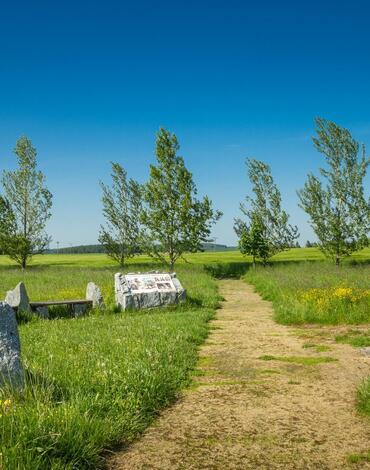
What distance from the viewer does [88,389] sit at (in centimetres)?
580

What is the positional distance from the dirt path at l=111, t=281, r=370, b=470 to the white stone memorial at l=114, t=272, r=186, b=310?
6.64 m

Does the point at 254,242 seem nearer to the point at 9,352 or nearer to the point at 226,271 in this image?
the point at 226,271

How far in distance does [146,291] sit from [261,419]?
1091 cm

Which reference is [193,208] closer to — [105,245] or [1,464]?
[105,245]

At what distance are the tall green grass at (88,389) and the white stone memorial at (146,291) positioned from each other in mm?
3808

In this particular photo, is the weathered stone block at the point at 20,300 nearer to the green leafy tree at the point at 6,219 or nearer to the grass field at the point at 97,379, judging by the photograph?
the grass field at the point at 97,379

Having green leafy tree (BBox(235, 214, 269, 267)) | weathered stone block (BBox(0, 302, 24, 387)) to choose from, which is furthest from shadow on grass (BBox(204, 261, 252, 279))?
weathered stone block (BBox(0, 302, 24, 387))

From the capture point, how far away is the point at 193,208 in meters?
36.8

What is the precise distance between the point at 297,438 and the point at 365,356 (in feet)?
14.9

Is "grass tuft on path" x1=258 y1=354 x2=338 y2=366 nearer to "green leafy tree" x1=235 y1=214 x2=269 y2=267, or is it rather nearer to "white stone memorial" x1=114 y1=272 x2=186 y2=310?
"white stone memorial" x1=114 y1=272 x2=186 y2=310

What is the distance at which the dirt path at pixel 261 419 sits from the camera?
4566 mm

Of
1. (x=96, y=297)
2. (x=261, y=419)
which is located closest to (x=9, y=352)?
(x=261, y=419)

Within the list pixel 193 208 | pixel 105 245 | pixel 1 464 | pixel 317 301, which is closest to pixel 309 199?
pixel 193 208

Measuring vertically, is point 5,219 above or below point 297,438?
above
